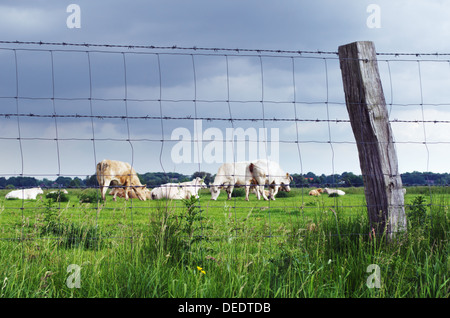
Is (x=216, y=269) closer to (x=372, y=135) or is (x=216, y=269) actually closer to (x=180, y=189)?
(x=372, y=135)

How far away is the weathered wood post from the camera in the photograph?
5.14 m

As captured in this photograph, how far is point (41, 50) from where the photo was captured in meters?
5.21

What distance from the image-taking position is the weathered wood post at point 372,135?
5145 millimetres

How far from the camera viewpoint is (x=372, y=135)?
5.22m

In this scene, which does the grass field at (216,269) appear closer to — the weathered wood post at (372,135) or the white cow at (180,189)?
the white cow at (180,189)

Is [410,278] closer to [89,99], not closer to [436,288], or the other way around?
[436,288]

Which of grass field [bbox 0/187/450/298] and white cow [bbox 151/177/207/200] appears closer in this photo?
grass field [bbox 0/187/450/298]

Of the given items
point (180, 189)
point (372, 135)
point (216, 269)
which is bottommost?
point (216, 269)

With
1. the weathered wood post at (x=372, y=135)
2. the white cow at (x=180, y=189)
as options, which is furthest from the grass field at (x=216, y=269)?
the weathered wood post at (x=372, y=135)

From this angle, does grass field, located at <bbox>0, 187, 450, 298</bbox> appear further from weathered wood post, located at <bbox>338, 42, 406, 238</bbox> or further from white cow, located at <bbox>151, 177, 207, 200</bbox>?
weathered wood post, located at <bbox>338, 42, 406, 238</bbox>

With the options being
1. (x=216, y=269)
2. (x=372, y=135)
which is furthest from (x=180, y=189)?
(x=216, y=269)

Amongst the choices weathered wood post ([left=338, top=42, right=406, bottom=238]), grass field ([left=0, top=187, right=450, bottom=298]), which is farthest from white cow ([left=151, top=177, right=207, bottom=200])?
weathered wood post ([left=338, top=42, right=406, bottom=238])
